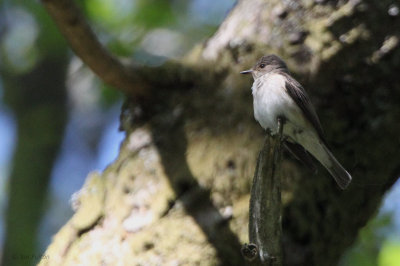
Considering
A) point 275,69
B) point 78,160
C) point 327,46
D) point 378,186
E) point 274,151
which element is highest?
point 78,160

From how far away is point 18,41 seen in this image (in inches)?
245

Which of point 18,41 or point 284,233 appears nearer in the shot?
point 284,233

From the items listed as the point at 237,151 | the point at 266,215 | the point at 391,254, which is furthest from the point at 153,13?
the point at 266,215

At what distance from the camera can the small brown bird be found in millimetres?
3033

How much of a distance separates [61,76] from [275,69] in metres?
3.20

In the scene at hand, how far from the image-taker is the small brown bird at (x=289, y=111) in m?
3.03

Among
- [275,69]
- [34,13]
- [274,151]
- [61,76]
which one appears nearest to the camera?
[274,151]

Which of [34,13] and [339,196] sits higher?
[34,13]

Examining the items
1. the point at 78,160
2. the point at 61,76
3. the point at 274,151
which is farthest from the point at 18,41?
the point at 274,151

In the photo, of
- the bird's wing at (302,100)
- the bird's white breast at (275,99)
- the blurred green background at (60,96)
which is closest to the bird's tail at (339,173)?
the bird's wing at (302,100)

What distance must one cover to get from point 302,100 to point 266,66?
30 cm

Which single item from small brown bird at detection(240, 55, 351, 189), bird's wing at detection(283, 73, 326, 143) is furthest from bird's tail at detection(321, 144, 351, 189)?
bird's wing at detection(283, 73, 326, 143)

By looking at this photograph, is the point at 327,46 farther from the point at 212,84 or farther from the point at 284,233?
the point at 284,233

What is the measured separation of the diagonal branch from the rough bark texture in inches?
5.4
